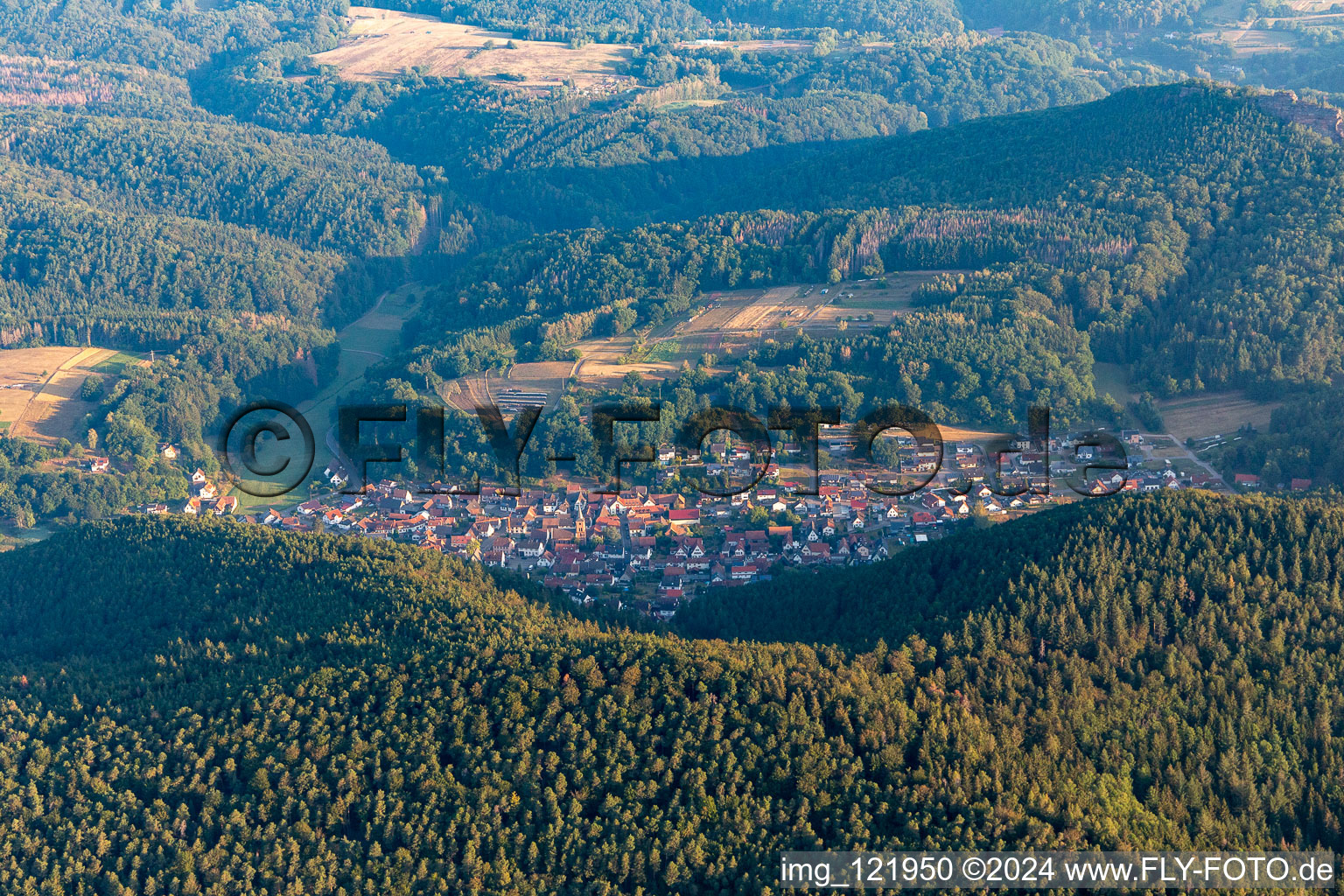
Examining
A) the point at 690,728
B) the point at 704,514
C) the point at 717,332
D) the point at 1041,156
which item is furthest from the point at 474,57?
the point at 690,728

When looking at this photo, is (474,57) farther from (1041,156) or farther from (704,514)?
(704,514)

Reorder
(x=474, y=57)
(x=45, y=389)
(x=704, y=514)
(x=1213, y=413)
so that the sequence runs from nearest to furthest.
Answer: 1. (x=704, y=514)
2. (x=1213, y=413)
3. (x=45, y=389)
4. (x=474, y=57)

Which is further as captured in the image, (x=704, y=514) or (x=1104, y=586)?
(x=704, y=514)

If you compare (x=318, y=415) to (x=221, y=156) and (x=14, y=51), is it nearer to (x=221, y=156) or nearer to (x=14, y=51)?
(x=221, y=156)

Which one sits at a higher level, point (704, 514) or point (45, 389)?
A: point (45, 389)

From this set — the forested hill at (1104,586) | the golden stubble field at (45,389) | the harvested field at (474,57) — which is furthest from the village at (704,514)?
the harvested field at (474,57)

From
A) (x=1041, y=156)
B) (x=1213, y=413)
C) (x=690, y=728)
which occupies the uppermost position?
(x=1041, y=156)

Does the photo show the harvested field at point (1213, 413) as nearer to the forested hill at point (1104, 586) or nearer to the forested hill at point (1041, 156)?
the forested hill at point (1041, 156)

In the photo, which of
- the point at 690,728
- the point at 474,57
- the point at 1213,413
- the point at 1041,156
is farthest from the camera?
the point at 474,57
